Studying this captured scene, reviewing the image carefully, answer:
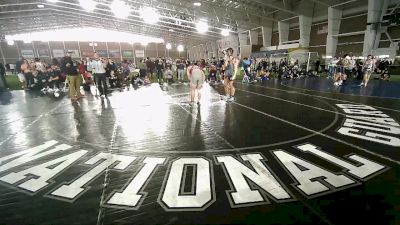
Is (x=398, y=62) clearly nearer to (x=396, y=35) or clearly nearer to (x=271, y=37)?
(x=396, y=35)

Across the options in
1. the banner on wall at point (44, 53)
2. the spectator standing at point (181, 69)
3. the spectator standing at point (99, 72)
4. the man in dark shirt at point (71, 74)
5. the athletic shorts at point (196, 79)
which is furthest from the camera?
the banner on wall at point (44, 53)

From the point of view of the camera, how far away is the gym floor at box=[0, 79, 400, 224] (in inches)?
107

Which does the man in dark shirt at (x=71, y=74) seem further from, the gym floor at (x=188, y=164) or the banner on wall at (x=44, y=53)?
the banner on wall at (x=44, y=53)

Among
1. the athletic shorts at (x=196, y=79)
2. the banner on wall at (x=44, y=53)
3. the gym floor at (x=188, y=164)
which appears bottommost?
the gym floor at (x=188, y=164)

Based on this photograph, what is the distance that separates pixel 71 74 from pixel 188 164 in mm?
8750

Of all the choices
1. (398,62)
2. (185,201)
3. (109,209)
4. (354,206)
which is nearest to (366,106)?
(354,206)

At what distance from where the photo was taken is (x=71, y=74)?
409 inches

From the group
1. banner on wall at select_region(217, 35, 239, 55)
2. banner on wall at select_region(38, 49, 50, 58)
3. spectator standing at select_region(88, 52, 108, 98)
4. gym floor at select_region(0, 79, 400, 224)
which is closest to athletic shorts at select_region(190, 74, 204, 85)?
gym floor at select_region(0, 79, 400, 224)

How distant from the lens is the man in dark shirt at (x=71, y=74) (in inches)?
401

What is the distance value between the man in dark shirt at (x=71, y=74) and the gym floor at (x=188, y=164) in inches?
106

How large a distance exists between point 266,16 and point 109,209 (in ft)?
114

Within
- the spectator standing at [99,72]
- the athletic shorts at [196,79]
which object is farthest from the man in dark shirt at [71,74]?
the athletic shorts at [196,79]

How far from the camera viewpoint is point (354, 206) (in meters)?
2.78

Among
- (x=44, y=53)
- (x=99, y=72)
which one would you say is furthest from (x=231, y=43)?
(x=44, y=53)
